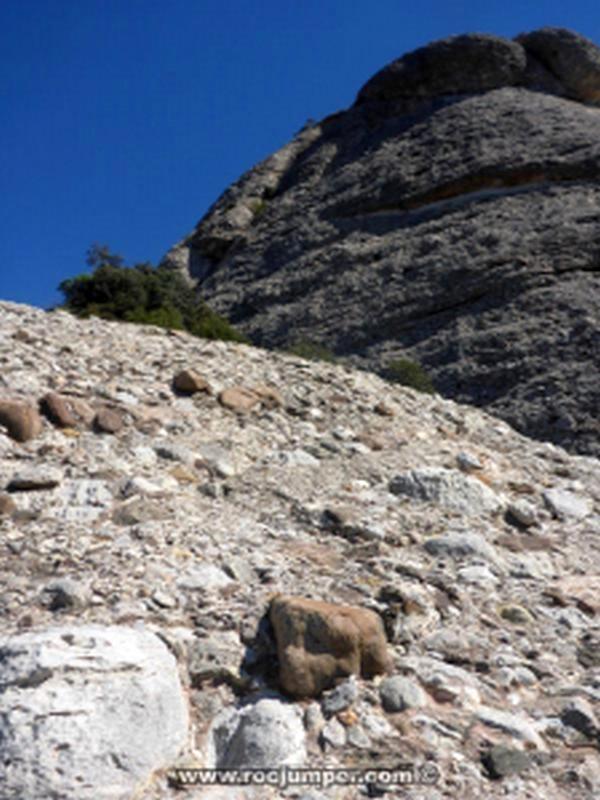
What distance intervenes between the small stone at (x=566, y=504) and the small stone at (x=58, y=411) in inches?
112

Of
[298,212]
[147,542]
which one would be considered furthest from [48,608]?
[298,212]

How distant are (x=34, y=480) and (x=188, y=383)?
1.82 m

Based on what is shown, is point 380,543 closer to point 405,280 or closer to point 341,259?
point 405,280

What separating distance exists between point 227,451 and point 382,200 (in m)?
22.3

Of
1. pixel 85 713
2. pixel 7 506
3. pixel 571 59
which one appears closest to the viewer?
pixel 85 713

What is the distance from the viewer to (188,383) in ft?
17.7

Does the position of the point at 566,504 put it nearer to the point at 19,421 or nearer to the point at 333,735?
the point at 333,735

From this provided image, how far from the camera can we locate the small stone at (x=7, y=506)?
11.4 ft

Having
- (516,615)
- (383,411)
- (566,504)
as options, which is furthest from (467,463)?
(516,615)

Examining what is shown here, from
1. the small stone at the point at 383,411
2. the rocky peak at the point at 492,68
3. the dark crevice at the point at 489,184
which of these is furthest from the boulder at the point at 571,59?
the small stone at the point at 383,411

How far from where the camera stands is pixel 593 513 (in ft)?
16.4

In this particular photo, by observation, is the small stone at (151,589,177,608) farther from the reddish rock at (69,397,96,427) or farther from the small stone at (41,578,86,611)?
the reddish rock at (69,397,96,427)

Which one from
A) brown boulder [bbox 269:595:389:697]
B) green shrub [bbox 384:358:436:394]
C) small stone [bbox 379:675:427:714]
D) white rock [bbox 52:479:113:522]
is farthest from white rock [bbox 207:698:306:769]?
green shrub [bbox 384:358:436:394]

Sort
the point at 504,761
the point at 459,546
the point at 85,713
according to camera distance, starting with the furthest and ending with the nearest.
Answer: the point at 459,546
the point at 504,761
the point at 85,713
